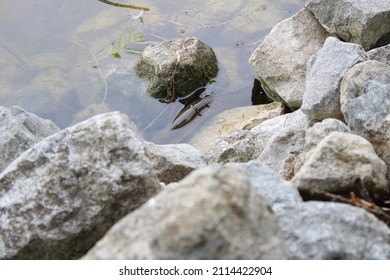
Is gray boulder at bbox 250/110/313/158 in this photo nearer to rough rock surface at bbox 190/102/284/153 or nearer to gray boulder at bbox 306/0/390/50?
rough rock surface at bbox 190/102/284/153

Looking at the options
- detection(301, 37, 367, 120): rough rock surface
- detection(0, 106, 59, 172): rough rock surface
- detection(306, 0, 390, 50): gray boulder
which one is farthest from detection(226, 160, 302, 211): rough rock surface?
detection(306, 0, 390, 50): gray boulder

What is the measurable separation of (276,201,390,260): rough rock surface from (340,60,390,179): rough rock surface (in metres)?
0.82

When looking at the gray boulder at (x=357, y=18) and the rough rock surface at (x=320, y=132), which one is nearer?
the rough rock surface at (x=320, y=132)

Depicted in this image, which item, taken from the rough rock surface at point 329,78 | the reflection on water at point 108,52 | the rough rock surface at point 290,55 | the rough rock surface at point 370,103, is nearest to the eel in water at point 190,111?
the reflection on water at point 108,52

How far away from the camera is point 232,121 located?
5.10m

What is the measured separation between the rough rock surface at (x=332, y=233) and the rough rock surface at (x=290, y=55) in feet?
8.81

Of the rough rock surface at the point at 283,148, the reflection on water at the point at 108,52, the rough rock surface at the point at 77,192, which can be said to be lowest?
the reflection on water at the point at 108,52

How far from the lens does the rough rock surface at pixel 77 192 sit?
8.05ft

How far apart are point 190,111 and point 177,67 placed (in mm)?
389

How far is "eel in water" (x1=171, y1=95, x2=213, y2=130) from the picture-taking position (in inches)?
205

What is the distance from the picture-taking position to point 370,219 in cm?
213

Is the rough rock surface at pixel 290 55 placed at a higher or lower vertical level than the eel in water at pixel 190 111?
higher

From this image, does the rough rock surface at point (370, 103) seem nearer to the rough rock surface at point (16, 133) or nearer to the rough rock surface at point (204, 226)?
the rough rock surface at point (204, 226)

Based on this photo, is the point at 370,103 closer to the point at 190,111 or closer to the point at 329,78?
the point at 329,78
